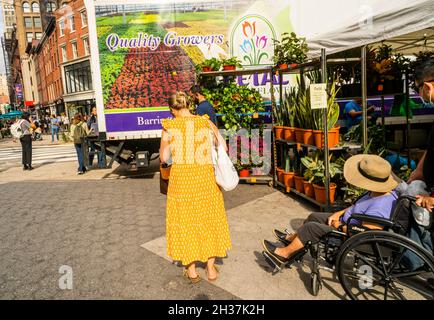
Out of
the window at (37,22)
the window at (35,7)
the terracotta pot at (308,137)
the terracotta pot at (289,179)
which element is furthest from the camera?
the window at (37,22)

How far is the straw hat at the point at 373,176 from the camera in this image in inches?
107

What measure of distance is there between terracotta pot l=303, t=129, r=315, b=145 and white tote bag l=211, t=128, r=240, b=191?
226 centimetres

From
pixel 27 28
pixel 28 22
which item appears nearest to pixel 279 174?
pixel 27 28

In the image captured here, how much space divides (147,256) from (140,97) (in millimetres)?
4464

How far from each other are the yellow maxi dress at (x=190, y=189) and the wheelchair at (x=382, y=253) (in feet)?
3.34

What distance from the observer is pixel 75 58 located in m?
34.2

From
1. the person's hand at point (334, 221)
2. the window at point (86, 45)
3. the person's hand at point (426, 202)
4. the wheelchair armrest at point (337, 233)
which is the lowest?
the wheelchair armrest at point (337, 233)

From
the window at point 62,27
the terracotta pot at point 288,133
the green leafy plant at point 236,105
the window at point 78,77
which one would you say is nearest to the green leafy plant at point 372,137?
the terracotta pot at point 288,133

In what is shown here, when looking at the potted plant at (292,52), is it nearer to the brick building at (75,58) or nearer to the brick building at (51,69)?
the brick building at (75,58)

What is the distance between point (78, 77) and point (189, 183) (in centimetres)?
3604

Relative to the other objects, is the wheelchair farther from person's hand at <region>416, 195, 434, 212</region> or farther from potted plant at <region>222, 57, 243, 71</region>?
potted plant at <region>222, 57, 243, 71</region>

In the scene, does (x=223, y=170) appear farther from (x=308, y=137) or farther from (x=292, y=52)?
(x=292, y=52)
